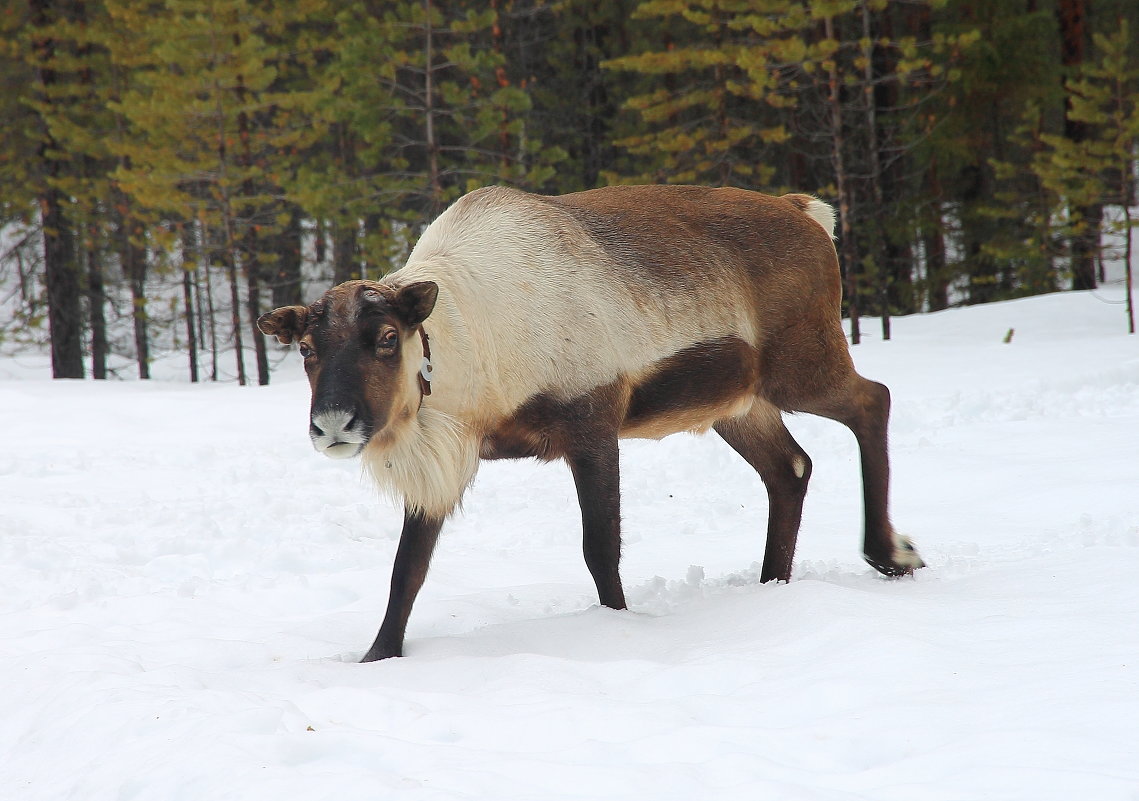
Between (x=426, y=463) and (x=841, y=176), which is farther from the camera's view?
(x=841, y=176)

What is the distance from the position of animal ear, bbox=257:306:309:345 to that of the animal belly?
1.65 metres

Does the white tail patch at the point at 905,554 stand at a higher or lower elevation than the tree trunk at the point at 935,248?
lower

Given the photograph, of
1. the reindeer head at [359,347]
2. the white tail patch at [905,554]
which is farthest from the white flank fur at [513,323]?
the white tail patch at [905,554]

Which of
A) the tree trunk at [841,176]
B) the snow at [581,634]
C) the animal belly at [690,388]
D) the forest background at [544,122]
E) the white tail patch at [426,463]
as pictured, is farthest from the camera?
the forest background at [544,122]

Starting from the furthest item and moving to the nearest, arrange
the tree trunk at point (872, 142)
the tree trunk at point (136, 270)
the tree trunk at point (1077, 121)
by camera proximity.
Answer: the tree trunk at point (136, 270)
the tree trunk at point (1077, 121)
the tree trunk at point (872, 142)

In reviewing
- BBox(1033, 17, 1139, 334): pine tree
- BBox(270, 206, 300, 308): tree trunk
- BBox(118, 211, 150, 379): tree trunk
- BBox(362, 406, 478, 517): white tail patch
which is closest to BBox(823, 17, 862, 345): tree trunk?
BBox(1033, 17, 1139, 334): pine tree

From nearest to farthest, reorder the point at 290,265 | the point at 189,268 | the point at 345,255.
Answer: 1. the point at 189,268
2. the point at 345,255
3. the point at 290,265

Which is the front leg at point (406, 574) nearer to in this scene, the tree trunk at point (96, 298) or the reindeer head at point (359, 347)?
the reindeer head at point (359, 347)

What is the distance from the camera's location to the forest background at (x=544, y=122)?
16.5m

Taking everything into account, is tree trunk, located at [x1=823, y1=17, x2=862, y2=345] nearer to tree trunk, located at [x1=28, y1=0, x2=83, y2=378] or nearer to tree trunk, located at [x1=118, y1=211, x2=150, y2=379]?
tree trunk, located at [x1=118, y1=211, x2=150, y2=379]

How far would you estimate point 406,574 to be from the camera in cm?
456

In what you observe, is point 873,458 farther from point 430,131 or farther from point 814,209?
point 430,131

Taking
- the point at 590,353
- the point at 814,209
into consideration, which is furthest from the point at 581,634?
the point at 814,209

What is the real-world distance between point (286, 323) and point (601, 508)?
64.5 inches
